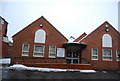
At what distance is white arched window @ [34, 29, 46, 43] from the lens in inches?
639

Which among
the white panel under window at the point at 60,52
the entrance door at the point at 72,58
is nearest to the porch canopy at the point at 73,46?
the white panel under window at the point at 60,52

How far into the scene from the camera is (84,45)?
630 inches

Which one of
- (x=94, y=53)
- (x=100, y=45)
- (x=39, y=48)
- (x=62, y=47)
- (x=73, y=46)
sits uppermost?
(x=100, y=45)

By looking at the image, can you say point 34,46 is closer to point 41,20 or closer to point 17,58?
point 17,58

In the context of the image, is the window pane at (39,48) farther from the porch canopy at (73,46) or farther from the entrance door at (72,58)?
the entrance door at (72,58)

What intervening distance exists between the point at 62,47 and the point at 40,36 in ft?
12.1

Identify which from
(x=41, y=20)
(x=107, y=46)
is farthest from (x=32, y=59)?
(x=107, y=46)

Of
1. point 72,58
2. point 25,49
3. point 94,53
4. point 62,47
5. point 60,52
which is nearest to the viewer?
point 25,49

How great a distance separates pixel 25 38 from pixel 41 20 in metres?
3.65

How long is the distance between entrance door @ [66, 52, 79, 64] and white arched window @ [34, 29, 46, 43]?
463 cm

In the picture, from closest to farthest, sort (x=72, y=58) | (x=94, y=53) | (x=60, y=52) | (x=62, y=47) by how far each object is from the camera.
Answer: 1. (x=60, y=52)
2. (x=62, y=47)
3. (x=94, y=53)
4. (x=72, y=58)

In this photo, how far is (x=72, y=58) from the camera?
16.8 meters

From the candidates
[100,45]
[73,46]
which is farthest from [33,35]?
[100,45]

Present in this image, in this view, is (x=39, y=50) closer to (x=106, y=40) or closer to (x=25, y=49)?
(x=25, y=49)
